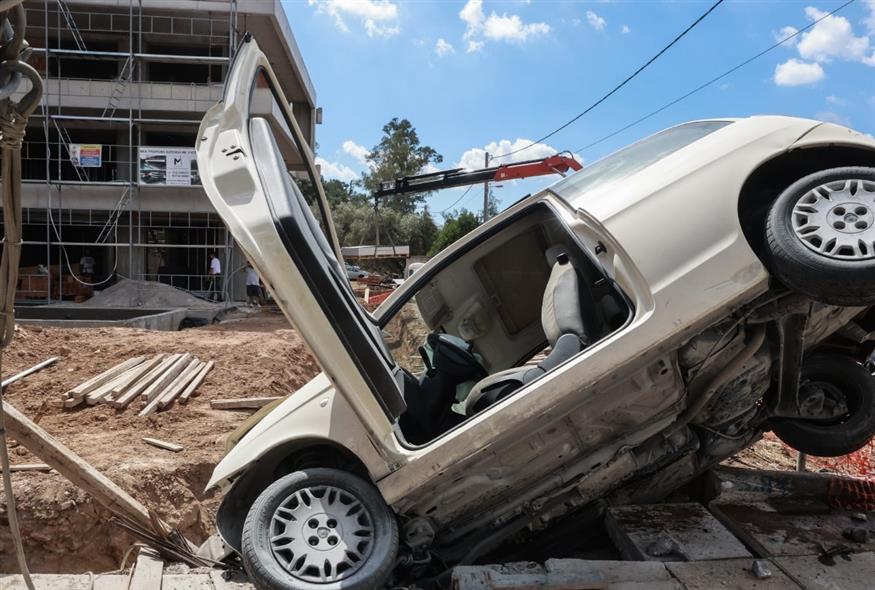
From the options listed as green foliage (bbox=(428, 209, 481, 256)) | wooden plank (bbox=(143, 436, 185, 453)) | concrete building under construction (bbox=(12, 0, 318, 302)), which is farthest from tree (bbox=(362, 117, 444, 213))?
wooden plank (bbox=(143, 436, 185, 453))

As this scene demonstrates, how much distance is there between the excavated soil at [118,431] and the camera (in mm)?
5043

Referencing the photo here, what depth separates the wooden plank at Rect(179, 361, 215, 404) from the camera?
8.13m

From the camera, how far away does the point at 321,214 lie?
11.5ft

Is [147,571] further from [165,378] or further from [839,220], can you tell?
[165,378]

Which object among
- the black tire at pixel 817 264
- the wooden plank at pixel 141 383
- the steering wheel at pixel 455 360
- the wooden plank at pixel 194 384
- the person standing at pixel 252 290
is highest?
the black tire at pixel 817 264

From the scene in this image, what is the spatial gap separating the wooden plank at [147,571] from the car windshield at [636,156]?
8.62 ft

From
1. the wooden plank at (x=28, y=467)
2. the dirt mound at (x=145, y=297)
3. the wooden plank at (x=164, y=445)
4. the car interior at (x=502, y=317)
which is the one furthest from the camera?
the dirt mound at (x=145, y=297)

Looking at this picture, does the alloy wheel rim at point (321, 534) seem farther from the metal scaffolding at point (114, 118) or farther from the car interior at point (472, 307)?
the metal scaffolding at point (114, 118)

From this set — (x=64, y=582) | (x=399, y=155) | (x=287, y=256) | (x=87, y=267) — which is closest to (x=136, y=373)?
(x=64, y=582)

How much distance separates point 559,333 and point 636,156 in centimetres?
95

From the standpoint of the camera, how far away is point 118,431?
6.98 metres

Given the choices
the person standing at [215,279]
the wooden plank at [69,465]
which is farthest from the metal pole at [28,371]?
the person standing at [215,279]

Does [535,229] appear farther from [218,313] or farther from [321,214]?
[218,313]

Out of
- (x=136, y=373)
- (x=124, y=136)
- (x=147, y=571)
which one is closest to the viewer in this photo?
(x=147, y=571)
